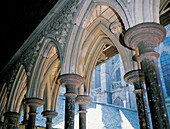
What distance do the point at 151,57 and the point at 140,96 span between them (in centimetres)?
202

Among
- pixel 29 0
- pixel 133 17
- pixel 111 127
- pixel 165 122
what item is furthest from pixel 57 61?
pixel 111 127

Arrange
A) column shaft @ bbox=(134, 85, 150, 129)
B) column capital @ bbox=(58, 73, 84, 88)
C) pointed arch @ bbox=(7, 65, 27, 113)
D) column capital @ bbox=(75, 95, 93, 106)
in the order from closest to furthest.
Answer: column shaft @ bbox=(134, 85, 150, 129) → column capital @ bbox=(58, 73, 84, 88) → column capital @ bbox=(75, 95, 93, 106) → pointed arch @ bbox=(7, 65, 27, 113)

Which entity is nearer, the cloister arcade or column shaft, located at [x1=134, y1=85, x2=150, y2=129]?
the cloister arcade

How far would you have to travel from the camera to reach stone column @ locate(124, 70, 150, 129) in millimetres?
4695

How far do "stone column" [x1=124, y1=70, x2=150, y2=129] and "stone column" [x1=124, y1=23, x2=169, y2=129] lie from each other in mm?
1804

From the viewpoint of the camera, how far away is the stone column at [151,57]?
285 cm

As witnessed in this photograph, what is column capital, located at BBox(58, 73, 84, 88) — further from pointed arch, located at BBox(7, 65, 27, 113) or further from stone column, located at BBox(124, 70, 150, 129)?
pointed arch, located at BBox(7, 65, 27, 113)

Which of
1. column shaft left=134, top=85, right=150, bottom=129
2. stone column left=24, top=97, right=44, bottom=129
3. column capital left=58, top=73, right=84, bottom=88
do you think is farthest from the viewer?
stone column left=24, top=97, right=44, bottom=129

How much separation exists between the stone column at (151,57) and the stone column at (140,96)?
180 cm

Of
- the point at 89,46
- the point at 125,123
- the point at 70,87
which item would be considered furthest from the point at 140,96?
the point at 125,123

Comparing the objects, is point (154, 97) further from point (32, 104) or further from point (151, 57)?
point (32, 104)

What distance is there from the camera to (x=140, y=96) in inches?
199

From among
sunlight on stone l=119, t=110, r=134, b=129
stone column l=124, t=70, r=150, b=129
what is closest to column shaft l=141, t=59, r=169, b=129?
stone column l=124, t=70, r=150, b=129

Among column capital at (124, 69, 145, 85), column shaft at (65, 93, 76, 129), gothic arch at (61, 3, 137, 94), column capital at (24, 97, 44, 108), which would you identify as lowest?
column shaft at (65, 93, 76, 129)
